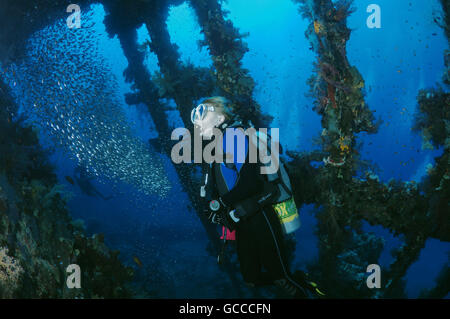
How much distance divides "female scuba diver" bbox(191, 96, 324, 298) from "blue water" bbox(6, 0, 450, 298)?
1.80 metres

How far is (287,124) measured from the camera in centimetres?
7594

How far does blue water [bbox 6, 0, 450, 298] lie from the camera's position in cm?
1416

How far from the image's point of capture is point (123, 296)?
14.0 ft

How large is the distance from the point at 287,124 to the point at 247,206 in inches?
3004

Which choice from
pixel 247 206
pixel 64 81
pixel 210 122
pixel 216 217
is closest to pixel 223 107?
pixel 210 122

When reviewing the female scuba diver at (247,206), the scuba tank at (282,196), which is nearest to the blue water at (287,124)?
the scuba tank at (282,196)

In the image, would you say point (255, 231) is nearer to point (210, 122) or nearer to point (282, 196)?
point (282, 196)

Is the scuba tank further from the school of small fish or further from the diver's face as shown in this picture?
the school of small fish
